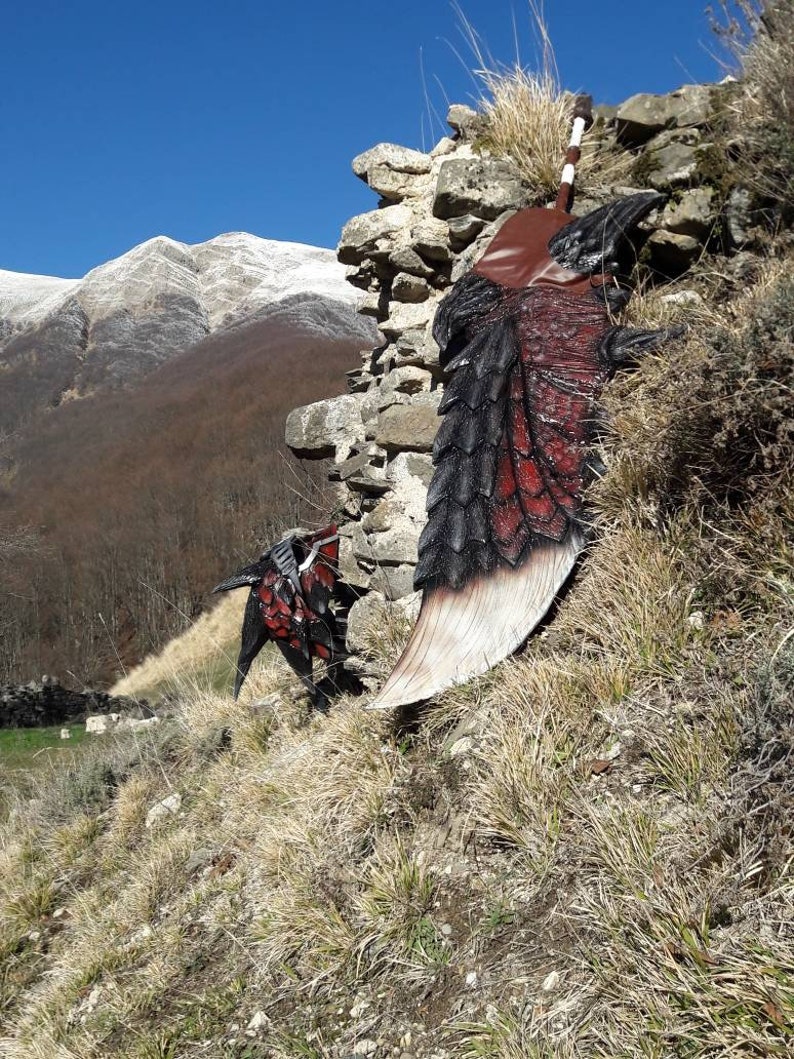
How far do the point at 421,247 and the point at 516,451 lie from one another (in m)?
1.91

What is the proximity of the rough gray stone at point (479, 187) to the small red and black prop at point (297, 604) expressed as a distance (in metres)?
1.83

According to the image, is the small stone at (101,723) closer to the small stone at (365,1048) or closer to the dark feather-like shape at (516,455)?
the dark feather-like shape at (516,455)

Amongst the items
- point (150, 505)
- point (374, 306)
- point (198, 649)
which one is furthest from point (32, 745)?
point (150, 505)

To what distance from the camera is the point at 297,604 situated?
13.2 feet

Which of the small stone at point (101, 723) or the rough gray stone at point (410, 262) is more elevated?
the rough gray stone at point (410, 262)

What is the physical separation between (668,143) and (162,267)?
58.6m

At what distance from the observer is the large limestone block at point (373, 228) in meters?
4.65

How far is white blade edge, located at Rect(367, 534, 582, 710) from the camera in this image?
2701 millimetres

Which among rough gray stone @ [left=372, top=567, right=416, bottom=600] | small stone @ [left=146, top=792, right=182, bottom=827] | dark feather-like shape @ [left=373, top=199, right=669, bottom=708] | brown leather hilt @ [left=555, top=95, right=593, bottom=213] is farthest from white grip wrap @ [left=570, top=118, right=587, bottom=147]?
small stone @ [left=146, top=792, right=182, bottom=827]

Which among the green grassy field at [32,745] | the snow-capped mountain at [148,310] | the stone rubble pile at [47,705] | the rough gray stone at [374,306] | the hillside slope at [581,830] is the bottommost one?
the stone rubble pile at [47,705]

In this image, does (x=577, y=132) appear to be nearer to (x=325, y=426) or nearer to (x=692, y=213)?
(x=692, y=213)

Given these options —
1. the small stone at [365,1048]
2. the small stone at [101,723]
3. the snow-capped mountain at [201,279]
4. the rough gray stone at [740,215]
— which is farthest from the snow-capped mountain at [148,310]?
the small stone at [365,1048]

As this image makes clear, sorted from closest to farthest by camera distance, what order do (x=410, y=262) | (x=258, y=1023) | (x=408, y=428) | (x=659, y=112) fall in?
1. (x=258, y=1023)
2. (x=408, y=428)
3. (x=659, y=112)
4. (x=410, y=262)

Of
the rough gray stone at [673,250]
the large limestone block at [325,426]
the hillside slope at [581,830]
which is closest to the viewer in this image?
the hillside slope at [581,830]
